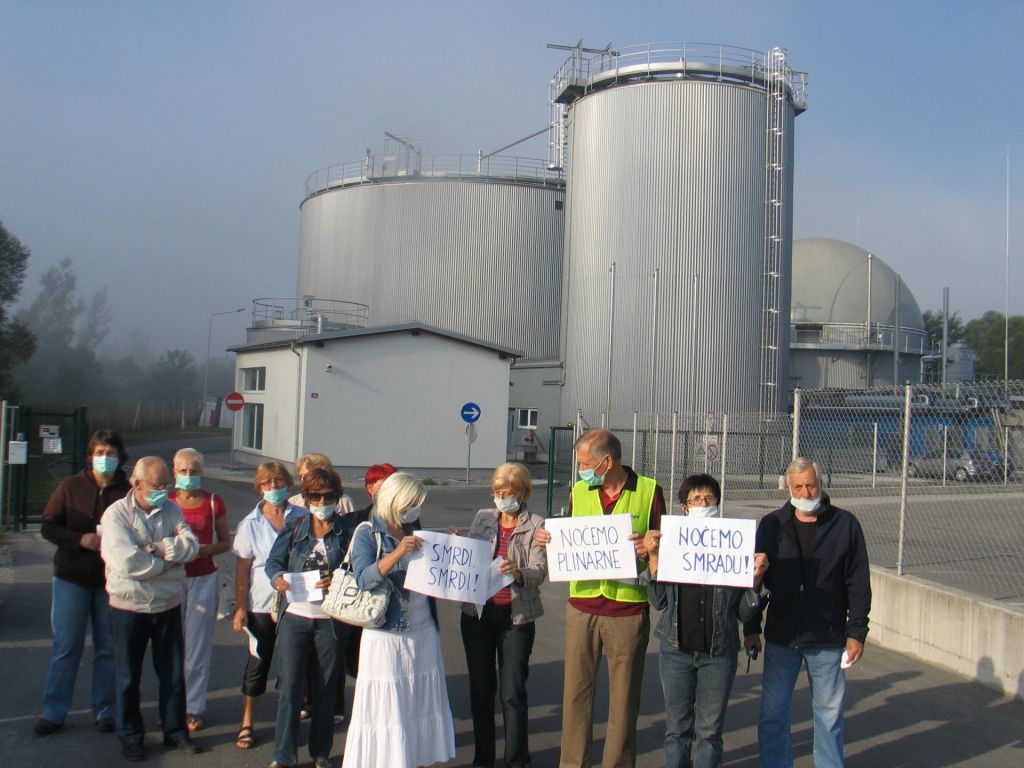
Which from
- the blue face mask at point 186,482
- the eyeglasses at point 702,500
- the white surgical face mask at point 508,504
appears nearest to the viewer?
the eyeglasses at point 702,500

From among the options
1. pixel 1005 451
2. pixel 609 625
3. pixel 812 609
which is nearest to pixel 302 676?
pixel 609 625

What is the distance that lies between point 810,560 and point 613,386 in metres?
30.0

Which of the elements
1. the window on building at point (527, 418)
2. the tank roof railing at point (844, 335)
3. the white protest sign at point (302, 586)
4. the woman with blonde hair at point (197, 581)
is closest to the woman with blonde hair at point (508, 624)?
the white protest sign at point (302, 586)

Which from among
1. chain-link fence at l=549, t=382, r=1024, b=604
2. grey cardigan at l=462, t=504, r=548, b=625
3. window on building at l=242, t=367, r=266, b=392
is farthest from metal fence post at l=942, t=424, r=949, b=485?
window on building at l=242, t=367, r=266, b=392

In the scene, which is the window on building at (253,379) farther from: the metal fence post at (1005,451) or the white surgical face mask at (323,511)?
the white surgical face mask at (323,511)

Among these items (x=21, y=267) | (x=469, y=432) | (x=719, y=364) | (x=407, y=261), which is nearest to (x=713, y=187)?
(x=719, y=364)

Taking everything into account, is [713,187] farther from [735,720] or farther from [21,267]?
[21,267]

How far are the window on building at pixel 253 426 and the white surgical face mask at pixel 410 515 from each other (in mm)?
29573

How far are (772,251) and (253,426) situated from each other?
20445 millimetres

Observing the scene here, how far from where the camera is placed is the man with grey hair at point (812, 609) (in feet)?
16.9

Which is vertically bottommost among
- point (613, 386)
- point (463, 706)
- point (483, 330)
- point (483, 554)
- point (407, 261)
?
point (463, 706)

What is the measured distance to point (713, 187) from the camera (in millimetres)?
34812

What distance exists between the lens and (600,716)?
6.77 m

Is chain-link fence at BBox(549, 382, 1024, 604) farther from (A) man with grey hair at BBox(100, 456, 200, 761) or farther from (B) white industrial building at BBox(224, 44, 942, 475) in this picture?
(A) man with grey hair at BBox(100, 456, 200, 761)
